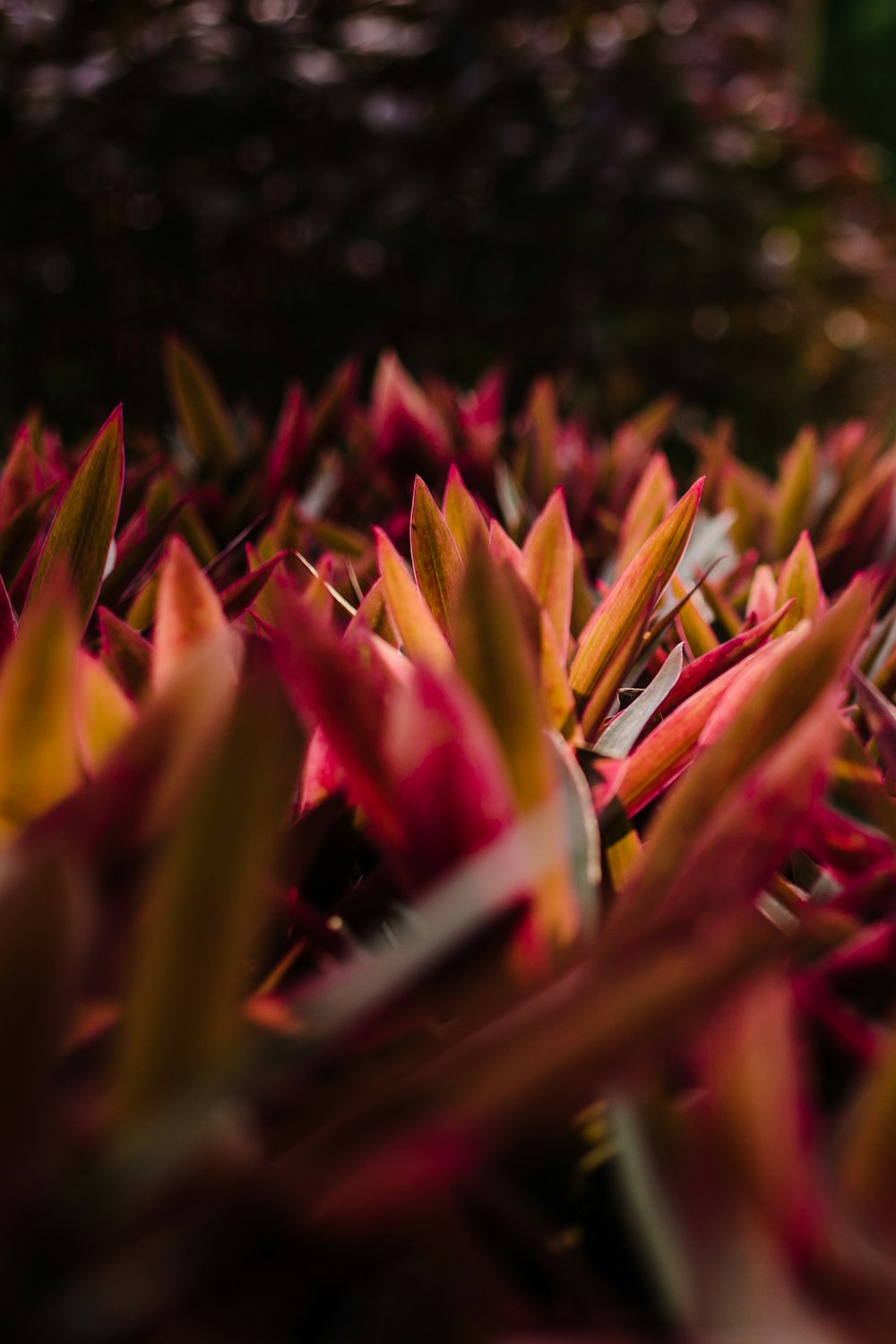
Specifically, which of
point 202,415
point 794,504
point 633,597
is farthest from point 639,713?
point 202,415

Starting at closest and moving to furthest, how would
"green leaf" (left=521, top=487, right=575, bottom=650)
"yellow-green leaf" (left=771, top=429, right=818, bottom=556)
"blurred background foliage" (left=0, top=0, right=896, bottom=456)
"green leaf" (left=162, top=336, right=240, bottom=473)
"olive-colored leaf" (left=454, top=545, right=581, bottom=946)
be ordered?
"olive-colored leaf" (left=454, top=545, right=581, bottom=946) < "green leaf" (left=521, top=487, right=575, bottom=650) < "yellow-green leaf" (left=771, top=429, right=818, bottom=556) < "green leaf" (left=162, top=336, right=240, bottom=473) < "blurred background foliage" (left=0, top=0, right=896, bottom=456)

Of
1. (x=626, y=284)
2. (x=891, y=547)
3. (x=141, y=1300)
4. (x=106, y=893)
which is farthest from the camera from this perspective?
(x=626, y=284)

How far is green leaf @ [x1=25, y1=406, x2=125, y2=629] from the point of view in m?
0.77

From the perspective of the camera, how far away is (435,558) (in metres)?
0.74

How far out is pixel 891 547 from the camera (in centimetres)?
126

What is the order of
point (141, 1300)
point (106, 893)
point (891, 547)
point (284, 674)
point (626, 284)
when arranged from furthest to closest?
point (626, 284), point (891, 547), point (284, 674), point (106, 893), point (141, 1300)

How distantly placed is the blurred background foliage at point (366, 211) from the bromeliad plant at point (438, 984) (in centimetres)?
340

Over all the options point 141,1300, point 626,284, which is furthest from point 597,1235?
point 626,284

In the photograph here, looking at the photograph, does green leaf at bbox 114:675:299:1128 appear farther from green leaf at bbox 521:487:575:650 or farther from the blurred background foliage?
the blurred background foliage

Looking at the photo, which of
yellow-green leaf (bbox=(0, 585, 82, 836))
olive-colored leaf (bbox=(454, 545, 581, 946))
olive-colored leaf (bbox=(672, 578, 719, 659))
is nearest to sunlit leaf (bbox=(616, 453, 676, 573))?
olive-colored leaf (bbox=(672, 578, 719, 659))

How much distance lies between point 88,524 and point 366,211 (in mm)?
3552

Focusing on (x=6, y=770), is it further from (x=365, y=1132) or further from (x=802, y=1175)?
(x=802, y=1175)

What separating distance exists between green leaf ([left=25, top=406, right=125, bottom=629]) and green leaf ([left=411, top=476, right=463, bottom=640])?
21 centimetres

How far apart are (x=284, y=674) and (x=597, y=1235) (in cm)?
32
